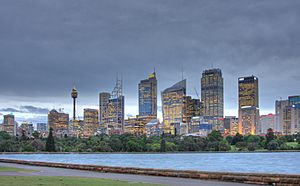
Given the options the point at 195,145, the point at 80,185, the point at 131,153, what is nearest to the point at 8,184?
the point at 80,185

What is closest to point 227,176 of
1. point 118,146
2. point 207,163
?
point 207,163

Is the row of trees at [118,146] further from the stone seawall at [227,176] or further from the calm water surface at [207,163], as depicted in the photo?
the stone seawall at [227,176]

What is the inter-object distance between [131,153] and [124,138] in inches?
566

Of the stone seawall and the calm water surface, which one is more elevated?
the stone seawall

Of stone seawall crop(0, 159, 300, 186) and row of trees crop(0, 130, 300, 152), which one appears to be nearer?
stone seawall crop(0, 159, 300, 186)

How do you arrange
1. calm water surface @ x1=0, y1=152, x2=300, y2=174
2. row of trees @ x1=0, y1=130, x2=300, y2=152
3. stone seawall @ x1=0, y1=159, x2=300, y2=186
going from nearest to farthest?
stone seawall @ x1=0, y1=159, x2=300, y2=186, calm water surface @ x1=0, y1=152, x2=300, y2=174, row of trees @ x1=0, y1=130, x2=300, y2=152

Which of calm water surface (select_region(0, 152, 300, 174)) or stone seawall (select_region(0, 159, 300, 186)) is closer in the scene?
stone seawall (select_region(0, 159, 300, 186))

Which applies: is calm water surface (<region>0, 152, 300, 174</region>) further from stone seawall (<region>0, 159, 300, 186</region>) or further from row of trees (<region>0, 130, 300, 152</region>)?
stone seawall (<region>0, 159, 300, 186</region>)

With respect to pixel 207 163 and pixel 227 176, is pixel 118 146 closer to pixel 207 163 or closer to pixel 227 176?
pixel 207 163

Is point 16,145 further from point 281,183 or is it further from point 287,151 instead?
point 281,183

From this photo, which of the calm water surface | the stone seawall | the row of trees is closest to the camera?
the stone seawall

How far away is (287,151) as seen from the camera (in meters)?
188

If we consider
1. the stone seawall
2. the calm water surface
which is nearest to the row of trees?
the calm water surface

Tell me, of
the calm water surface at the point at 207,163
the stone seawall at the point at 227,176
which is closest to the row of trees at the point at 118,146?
the calm water surface at the point at 207,163
